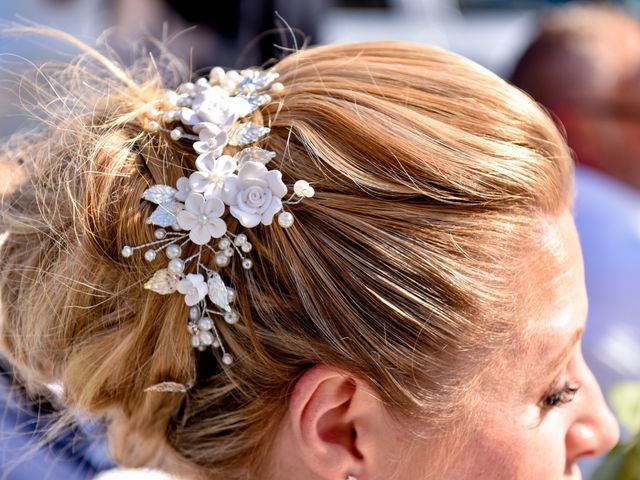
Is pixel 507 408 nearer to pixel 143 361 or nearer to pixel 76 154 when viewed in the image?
pixel 143 361

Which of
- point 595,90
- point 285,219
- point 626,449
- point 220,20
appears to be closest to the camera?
point 285,219

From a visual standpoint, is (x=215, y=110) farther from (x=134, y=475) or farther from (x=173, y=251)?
(x=134, y=475)

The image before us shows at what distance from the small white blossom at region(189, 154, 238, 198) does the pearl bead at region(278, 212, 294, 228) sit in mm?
75

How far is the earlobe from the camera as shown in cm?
93

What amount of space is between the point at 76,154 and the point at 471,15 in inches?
156

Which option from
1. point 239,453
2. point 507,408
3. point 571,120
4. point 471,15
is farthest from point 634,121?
point 471,15

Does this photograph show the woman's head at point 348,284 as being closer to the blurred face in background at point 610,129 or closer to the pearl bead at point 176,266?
the pearl bead at point 176,266

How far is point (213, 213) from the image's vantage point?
0.89 metres

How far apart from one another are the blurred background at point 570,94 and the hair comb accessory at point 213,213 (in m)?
0.25

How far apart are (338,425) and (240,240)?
0.27 meters

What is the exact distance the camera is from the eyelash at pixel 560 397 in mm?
1013

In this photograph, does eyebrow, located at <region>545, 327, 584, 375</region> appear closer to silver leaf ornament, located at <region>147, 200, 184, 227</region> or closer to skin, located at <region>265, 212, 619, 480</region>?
skin, located at <region>265, 212, 619, 480</region>

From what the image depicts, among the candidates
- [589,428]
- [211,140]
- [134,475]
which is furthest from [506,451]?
[134,475]

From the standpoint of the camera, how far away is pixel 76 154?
3.19ft
